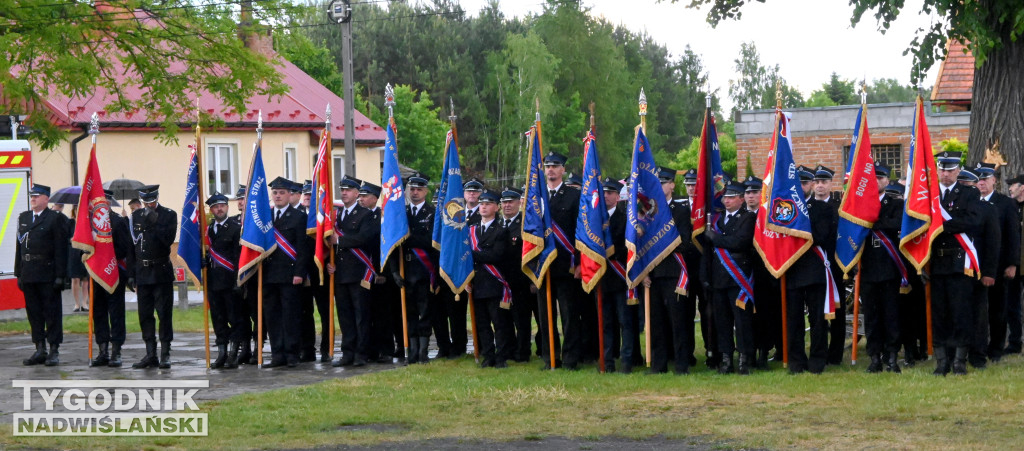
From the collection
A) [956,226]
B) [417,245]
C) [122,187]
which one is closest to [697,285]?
[956,226]

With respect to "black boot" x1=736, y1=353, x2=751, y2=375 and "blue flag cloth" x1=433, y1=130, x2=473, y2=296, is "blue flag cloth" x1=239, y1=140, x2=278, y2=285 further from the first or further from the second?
"black boot" x1=736, y1=353, x2=751, y2=375

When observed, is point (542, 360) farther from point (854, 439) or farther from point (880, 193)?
point (854, 439)

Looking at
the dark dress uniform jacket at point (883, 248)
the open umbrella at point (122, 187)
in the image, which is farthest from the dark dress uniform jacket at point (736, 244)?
the open umbrella at point (122, 187)

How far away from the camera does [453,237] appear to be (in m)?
12.9

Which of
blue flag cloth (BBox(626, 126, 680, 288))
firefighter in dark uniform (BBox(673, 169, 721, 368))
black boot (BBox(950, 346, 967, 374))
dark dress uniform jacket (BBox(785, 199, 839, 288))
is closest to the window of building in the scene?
firefighter in dark uniform (BBox(673, 169, 721, 368))

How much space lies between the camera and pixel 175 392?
11422 mm

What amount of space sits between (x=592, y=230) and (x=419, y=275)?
7.03 ft

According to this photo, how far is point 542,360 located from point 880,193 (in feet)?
12.4

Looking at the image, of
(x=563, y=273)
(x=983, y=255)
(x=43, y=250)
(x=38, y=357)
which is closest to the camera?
(x=983, y=255)

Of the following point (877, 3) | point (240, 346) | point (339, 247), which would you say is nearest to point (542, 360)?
point (339, 247)

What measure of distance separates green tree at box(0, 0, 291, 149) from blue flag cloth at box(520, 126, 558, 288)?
29.0 ft

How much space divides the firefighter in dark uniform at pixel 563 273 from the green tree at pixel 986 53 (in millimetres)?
3515

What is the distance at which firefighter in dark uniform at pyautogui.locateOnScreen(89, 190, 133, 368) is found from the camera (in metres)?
13.9

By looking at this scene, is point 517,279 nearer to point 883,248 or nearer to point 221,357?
point 221,357
